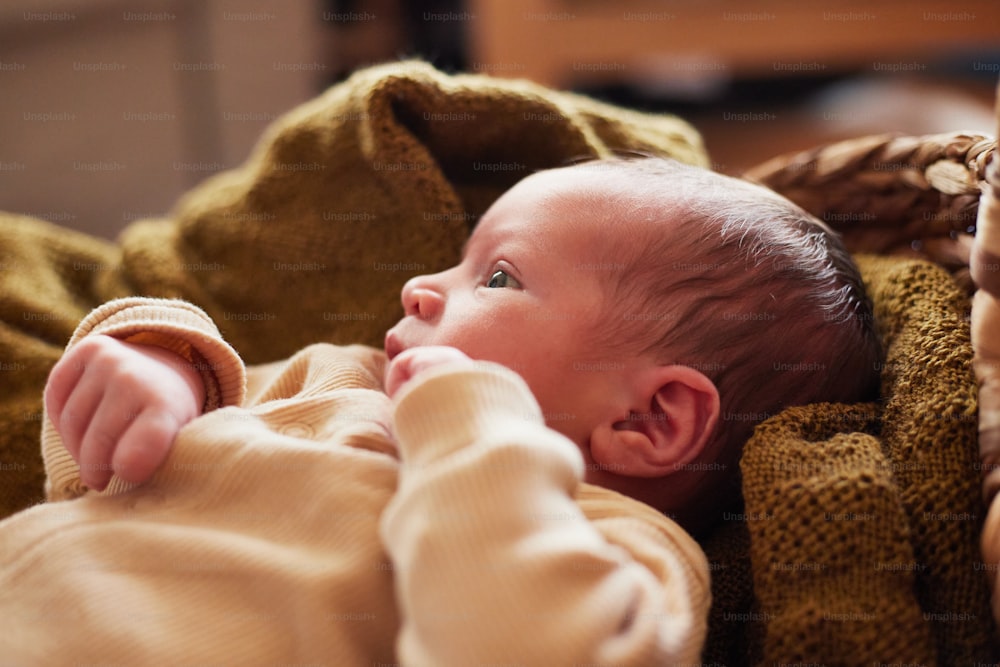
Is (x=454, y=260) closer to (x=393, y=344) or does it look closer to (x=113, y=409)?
(x=393, y=344)

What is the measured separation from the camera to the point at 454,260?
3.34ft

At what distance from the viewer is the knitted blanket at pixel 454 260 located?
0.68 metres

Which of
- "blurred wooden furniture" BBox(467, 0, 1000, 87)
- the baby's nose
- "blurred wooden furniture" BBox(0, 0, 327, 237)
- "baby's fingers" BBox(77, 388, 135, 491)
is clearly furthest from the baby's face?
"blurred wooden furniture" BBox(0, 0, 327, 237)

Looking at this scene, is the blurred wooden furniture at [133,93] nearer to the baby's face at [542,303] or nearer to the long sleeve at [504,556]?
the baby's face at [542,303]

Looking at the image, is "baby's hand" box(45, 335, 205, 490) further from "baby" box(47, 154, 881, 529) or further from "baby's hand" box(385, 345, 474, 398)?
"baby's hand" box(385, 345, 474, 398)

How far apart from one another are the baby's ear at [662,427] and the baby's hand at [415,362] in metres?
0.15

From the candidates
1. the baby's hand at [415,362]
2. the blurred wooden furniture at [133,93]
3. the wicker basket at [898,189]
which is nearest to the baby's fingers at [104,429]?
the baby's hand at [415,362]

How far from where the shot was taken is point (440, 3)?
3.14 m

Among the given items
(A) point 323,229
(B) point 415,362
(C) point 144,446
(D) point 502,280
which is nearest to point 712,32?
(A) point 323,229

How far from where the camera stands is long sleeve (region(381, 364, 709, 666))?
0.57 m

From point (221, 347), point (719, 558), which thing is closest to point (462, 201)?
point (221, 347)

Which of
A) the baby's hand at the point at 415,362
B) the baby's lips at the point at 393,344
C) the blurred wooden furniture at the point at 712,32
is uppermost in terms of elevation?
the baby's hand at the point at 415,362

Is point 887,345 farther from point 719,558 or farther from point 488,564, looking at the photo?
point 488,564

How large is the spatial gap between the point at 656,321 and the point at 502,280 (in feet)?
0.46
